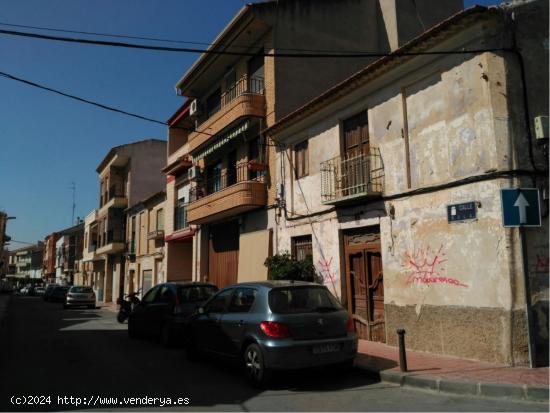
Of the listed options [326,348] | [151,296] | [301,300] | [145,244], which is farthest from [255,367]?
[145,244]

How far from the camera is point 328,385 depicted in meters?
7.24

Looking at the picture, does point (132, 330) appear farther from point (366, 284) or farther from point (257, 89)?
point (257, 89)

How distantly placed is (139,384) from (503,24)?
834 cm

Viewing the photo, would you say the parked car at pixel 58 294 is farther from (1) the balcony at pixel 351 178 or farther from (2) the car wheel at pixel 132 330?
(1) the balcony at pixel 351 178

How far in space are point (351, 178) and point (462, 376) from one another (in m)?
5.65

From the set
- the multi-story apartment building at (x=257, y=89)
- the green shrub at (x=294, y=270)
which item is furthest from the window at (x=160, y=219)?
the green shrub at (x=294, y=270)

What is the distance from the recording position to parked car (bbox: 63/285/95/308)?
29.8m

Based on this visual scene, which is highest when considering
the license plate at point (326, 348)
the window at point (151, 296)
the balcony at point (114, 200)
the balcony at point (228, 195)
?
the balcony at point (114, 200)

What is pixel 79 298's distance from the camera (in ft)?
98.6

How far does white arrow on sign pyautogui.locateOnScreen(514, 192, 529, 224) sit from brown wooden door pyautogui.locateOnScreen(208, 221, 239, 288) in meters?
11.7

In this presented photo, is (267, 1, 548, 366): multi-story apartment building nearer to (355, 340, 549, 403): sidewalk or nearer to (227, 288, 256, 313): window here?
(355, 340, 549, 403): sidewalk

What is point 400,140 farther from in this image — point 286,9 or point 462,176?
point 286,9

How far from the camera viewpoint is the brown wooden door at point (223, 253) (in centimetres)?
1788

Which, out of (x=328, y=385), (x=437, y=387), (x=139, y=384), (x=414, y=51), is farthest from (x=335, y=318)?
(x=414, y=51)
